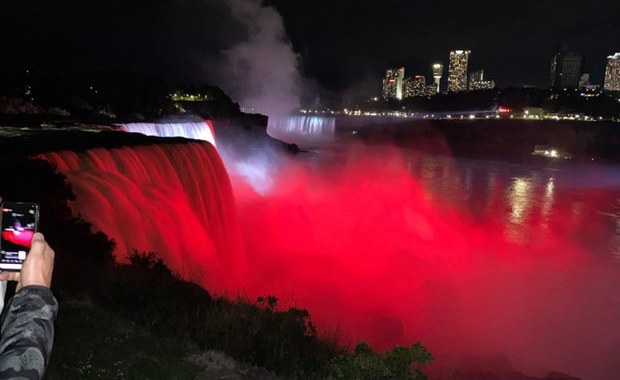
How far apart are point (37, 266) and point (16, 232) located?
29cm

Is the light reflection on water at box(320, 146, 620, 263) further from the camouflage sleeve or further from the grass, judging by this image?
the camouflage sleeve

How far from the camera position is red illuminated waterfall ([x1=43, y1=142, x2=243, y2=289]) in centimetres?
1190

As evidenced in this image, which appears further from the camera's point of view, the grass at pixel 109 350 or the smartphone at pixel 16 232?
the grass at pixel 109 350

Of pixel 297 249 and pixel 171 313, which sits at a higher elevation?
pixel 171 313

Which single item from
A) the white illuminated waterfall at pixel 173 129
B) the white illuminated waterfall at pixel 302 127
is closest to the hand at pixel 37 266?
the white illuminated waterfall at pixel 173 129

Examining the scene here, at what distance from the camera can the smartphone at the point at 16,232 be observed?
2334 mm

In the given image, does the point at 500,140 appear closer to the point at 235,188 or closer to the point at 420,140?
the point at 420,140

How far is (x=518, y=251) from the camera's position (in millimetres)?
23578

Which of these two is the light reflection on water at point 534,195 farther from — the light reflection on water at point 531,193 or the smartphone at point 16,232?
the smartphone at point 16,232

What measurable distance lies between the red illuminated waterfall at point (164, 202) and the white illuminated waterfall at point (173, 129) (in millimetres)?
5061

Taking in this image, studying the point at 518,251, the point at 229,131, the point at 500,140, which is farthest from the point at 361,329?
the point at 500,140

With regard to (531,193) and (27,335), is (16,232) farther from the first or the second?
(531,193)

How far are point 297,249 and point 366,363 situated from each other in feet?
56.4

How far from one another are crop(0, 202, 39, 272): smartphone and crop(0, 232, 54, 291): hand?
0.52 feet
